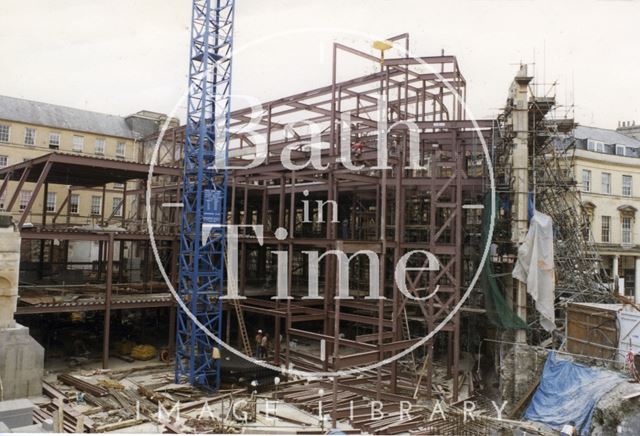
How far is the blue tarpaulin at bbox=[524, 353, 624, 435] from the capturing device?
1456cm

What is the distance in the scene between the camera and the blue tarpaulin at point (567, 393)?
47.8ft

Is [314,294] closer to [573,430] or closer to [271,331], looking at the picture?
[271,331]

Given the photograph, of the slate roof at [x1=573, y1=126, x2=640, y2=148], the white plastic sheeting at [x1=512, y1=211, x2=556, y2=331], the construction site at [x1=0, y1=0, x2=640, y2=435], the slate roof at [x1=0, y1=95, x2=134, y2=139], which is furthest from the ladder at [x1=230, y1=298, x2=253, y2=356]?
the slate roof at [x1=573, y1=126, x2=640, y2=148]

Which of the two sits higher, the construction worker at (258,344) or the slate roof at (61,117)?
the slate roof at (61,117)

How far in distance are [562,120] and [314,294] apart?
1372 cm

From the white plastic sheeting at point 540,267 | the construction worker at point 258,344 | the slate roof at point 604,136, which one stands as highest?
the slate roof at point 604,136

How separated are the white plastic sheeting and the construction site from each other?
6 cm

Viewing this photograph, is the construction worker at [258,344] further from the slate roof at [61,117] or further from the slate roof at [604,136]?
the slate roof at [604,136]

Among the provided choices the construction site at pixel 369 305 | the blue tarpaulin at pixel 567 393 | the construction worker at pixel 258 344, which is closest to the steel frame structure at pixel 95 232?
the construction site at pixel 369 305

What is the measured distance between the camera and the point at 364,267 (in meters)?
28.3

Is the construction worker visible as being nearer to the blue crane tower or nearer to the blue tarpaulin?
the blue crane tower

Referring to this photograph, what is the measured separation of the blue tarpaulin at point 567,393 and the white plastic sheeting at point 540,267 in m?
2.12

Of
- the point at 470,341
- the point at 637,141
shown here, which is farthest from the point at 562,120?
the point at 637,141

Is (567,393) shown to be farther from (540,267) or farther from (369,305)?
(369,305)
